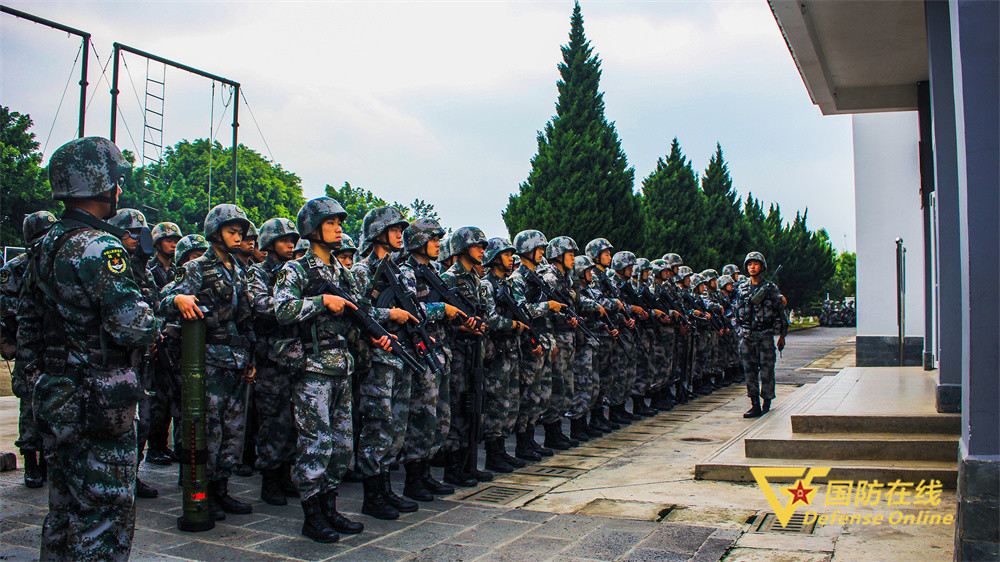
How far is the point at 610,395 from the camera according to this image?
30.5 ft

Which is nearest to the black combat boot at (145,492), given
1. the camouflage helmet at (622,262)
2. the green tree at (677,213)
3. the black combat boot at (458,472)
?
the black combat boot at (458,472)

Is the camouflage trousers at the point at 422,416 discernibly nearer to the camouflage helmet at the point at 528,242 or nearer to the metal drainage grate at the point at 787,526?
the metal drainage grate at the point at 787,526

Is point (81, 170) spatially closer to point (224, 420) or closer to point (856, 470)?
point (224, 420)

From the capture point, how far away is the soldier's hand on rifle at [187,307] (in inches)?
A: 185

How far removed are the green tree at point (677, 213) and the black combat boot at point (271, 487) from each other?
1030 inches

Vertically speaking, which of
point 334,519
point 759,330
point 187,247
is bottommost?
point 334,519

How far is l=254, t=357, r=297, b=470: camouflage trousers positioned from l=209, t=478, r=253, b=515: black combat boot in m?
0.36

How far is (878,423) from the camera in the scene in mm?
6625

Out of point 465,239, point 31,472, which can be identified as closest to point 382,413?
point 465,239

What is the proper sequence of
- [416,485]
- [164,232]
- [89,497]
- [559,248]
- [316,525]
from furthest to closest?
1. [559,248]
2. [164,232]
3. [416,485]
4. [316,525]
5. [89,497]

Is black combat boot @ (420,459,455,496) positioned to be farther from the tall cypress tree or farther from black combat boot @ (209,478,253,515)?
the tall cypress tree

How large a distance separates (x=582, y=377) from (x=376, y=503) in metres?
3.63

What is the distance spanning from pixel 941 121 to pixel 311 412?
612cm

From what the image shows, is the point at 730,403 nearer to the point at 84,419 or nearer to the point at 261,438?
the point at 261,438
